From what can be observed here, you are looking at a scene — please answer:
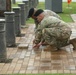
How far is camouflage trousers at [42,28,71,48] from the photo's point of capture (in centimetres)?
862

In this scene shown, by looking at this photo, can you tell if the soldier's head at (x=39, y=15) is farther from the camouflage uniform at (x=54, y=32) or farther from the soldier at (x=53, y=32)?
the camouflage uniform at (x=54, y=32)

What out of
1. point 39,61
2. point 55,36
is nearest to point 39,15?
point 55,36

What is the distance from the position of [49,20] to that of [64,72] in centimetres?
234

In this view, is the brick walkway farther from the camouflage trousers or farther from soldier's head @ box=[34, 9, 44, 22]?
soldier's head @ box=[34, 9, 44, 22]

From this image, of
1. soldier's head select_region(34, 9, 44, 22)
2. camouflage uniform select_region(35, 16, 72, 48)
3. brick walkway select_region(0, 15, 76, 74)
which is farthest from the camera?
soldier's head select_region(34, 9, 44, 22)

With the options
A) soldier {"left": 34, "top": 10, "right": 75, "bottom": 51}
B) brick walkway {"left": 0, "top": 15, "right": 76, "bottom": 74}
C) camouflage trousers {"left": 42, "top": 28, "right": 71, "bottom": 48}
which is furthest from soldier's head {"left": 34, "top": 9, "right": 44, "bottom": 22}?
brick walkway {"left": 0, "top": 15, "right": 76, "bottom": 74}

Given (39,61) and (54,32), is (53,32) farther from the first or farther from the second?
(39,61)

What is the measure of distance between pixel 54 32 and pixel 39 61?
127cm

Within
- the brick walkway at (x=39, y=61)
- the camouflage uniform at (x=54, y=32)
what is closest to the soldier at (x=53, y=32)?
the camouflage uniform at (x=54, y=32)

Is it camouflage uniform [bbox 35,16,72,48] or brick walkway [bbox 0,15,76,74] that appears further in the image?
camouflage uniform [bbox 35,16,72,48]

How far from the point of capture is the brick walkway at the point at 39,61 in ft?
22.4

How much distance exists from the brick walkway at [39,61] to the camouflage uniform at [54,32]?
248mm

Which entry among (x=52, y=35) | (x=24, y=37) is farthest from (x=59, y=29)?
(x=24, y=37)

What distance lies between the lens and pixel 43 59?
25.6 ft
